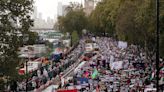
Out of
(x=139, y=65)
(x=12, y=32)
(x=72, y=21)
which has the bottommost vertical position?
(x=139, y=65)

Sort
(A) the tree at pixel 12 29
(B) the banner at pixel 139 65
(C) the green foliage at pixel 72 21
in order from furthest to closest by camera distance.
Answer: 1. (C) the green foliage at pixel 72 21
2. (B) the banner at pixel 139 65
3. (A) the tree at pixel 12 29

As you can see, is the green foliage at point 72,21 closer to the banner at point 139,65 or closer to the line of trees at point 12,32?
the banner at point 139,65

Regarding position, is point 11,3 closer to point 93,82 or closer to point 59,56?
point 93,82

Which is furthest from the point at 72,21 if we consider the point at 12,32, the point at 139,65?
the point at 12,32

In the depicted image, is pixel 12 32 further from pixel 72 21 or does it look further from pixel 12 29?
pixel 72 21

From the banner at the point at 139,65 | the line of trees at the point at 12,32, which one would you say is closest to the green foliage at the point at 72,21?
the banner at the point at 139,65

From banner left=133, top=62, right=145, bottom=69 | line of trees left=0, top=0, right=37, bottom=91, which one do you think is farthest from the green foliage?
line of trees left=0, top=0, right=37, bottom=91

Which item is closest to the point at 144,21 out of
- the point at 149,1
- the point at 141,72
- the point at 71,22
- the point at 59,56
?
the point at 149,1

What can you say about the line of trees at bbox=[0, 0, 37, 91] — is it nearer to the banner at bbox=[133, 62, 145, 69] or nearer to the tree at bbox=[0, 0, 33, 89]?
the tree at bbox=[0, 0, 33, 89]
